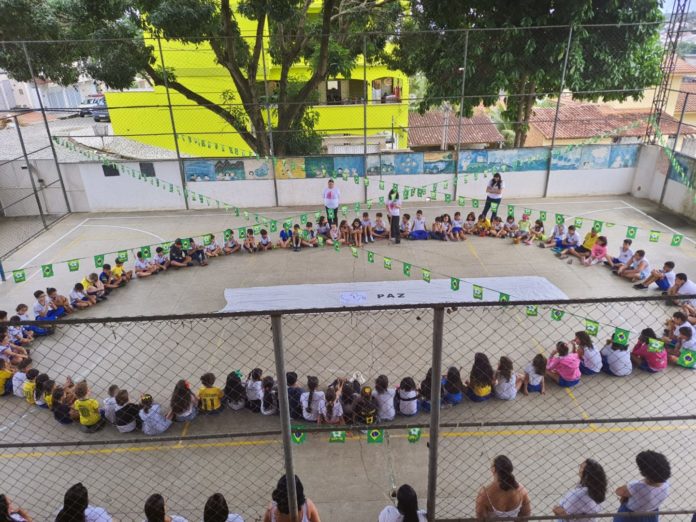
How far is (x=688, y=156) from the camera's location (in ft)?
46.3

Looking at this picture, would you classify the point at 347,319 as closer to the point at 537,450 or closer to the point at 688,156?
the point at 537,450

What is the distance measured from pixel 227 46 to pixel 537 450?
13777 mm

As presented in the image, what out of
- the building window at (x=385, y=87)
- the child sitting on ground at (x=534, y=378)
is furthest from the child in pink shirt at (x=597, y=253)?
the building window at (x=385, y=87)

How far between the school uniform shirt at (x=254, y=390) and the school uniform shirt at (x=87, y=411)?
1851 mm

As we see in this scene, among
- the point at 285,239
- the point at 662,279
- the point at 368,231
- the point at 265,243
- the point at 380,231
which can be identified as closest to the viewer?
the point at 662,279

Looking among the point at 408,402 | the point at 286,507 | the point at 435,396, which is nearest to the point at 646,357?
the point at 408,402

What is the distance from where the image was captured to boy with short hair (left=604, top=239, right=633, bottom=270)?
10340mm

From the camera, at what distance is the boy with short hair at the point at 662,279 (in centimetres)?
929

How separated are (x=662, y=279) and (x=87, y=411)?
9600 millimetres

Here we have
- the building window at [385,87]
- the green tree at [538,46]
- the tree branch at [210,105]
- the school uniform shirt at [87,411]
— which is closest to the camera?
the school uniform shirt at [87,411]

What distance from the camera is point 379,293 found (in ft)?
32.0

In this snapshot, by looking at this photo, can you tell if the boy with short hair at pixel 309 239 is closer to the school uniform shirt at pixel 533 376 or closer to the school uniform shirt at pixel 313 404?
the school uniform shirt at pixel 313 404

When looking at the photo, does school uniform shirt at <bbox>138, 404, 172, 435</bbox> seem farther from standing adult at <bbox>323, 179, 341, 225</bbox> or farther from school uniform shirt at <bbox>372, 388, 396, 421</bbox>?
standing adult at <bbox>323, 179, 341, 225</bbox>

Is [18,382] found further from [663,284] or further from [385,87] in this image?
[385,87]
